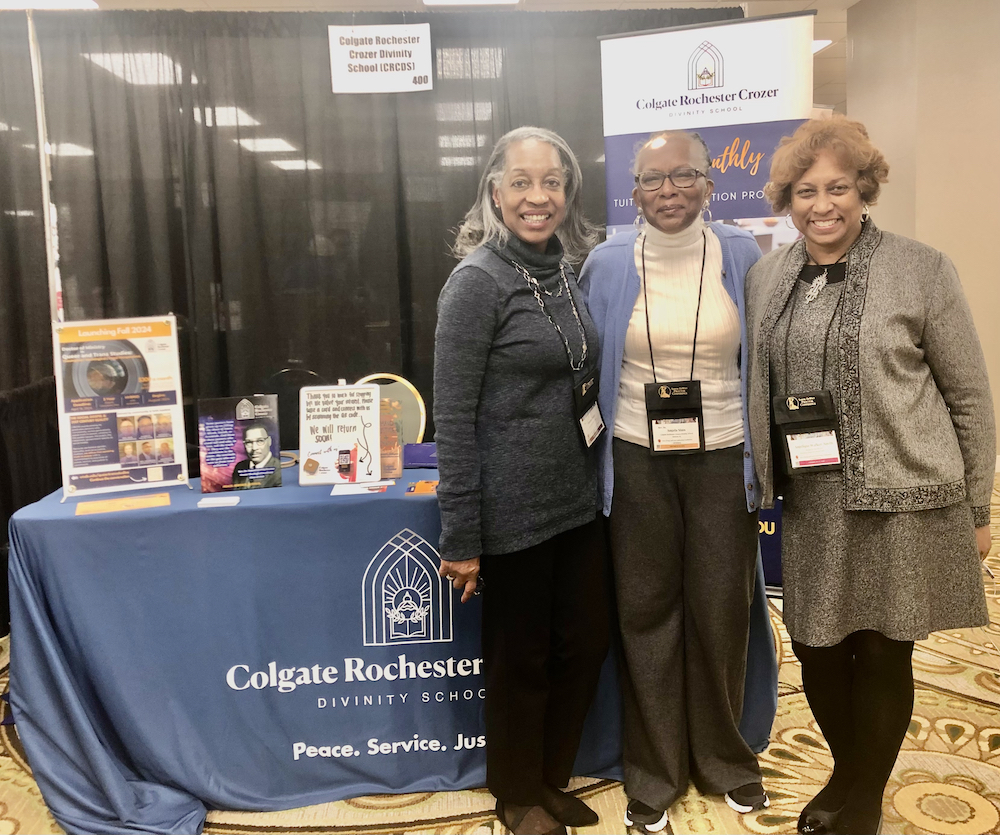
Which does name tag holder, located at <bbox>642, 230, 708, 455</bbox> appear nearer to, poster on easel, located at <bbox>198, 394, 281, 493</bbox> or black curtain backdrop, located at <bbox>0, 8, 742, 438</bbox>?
poster on easel, located at <bbox>198, 394, 281, 493</bbox>

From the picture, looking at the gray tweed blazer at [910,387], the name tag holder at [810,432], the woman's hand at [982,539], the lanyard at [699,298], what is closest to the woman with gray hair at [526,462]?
the lanyard at [699,298]

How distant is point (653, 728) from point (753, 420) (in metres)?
0.76

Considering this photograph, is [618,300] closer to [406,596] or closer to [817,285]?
[817,285]

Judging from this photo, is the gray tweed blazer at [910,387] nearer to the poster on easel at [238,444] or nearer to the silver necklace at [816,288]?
the silver necklace at [816,288]

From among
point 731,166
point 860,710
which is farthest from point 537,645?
point 731,166

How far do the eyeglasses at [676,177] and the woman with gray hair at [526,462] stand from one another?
0.16 meters

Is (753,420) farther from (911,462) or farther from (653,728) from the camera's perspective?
(653,728)

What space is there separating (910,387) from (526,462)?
75 centimetres

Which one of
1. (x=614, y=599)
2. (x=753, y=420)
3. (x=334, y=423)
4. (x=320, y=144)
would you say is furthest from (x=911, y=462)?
(x=320, y=144)

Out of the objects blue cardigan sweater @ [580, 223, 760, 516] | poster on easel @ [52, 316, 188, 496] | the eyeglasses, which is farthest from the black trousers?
poster on easel @ [52, 316, 188, 496]

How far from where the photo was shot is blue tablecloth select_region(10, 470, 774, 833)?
5.49 feet

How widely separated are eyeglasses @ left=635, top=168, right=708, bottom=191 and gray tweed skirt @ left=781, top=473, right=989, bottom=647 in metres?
0.67

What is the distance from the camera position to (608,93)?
319 cm

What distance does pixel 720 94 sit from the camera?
3131 millimetres
